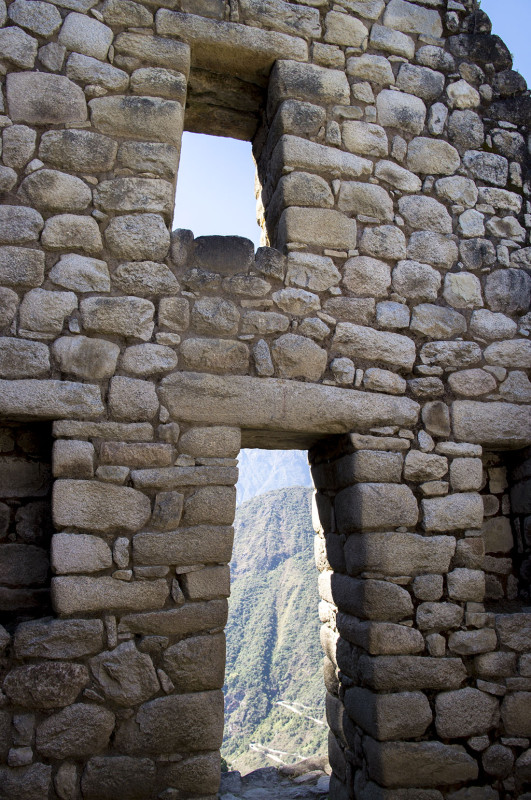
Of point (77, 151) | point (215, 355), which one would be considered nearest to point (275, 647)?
point (215, 355)

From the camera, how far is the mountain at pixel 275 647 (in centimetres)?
1082

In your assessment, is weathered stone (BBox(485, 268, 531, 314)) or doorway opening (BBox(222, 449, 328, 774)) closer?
weathered stone (BBox(485, 268, 531, 314))

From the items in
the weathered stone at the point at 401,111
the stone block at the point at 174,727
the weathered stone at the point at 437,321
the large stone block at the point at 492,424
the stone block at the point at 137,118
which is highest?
the weathered stone at the point at 401,111

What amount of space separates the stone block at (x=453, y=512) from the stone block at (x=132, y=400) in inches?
58.2

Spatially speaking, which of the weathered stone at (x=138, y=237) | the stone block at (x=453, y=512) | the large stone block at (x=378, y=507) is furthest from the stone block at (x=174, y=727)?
the weathered stone at (x=138, y=237)

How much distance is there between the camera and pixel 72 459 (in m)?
2.48

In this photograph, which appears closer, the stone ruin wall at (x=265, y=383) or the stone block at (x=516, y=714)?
the stone ruin wall at (x=265, y=383)

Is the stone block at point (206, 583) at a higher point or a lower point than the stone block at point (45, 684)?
higher

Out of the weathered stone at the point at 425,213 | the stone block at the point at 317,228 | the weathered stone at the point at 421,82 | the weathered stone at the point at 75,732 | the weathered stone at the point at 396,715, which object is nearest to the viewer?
the weathered stone at the point at 75,732

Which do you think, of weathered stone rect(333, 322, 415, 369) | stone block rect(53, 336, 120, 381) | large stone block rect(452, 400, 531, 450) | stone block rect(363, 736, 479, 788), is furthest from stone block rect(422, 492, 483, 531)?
stone block rect(53, 336, 120, 381)

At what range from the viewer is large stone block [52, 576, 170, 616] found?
7.72ft

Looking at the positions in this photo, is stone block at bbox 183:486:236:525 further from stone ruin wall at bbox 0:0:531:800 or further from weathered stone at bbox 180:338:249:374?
weathered stone at bbox 180:338:249:374

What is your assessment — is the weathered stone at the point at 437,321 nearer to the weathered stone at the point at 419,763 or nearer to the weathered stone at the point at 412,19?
the weathered stone at the point at 412,19

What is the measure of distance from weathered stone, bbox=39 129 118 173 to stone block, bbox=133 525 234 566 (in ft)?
6.03
